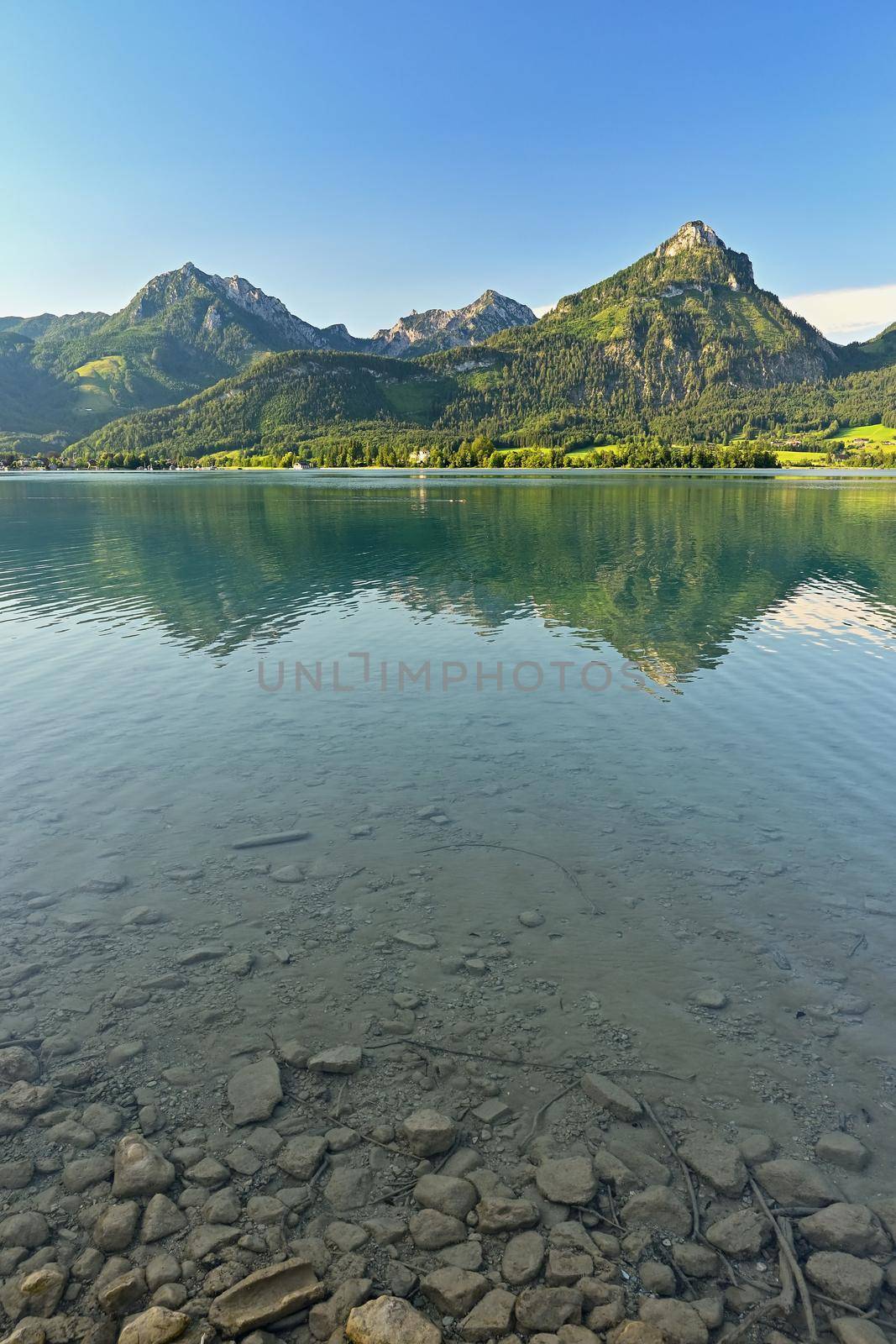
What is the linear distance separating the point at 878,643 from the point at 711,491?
5407 inches

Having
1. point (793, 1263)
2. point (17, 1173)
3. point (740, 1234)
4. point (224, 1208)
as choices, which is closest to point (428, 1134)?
point (224, 1208)

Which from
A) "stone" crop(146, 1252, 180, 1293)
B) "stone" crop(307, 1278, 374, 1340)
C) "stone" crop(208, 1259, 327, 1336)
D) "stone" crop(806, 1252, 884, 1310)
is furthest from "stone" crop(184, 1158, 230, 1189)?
"stone" crop(806, 1252, 884, 1310)

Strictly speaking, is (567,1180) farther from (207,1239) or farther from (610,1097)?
(207,1239)

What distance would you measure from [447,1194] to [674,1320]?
271 centimetres

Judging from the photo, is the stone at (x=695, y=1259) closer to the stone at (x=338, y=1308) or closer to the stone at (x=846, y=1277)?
the stone at (x=846, y=1277)

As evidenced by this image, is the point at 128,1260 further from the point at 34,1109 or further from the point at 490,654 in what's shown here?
the point at 490,654

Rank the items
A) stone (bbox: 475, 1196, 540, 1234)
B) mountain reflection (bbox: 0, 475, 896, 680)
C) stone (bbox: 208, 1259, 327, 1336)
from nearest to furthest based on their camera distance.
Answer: stone (bbox: 208, 1259, 327, 1336)
stone (bbox: 475, 1196, 540, 1234)
mountain reflection (bbox: 0, 475, 896, 680)

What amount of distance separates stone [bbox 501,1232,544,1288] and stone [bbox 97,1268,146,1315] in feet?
12.7

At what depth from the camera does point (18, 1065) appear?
35.3 feet

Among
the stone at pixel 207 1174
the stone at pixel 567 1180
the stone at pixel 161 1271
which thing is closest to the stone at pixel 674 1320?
the stone at pixel 567 1180

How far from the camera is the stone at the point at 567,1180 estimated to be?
8656 mm

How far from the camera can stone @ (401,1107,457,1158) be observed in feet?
30.6

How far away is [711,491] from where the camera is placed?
16400 centimetres

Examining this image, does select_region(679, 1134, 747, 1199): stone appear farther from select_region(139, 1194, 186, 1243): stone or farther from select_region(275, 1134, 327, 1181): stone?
select_region(139, 1194, 186, 1243): stone
